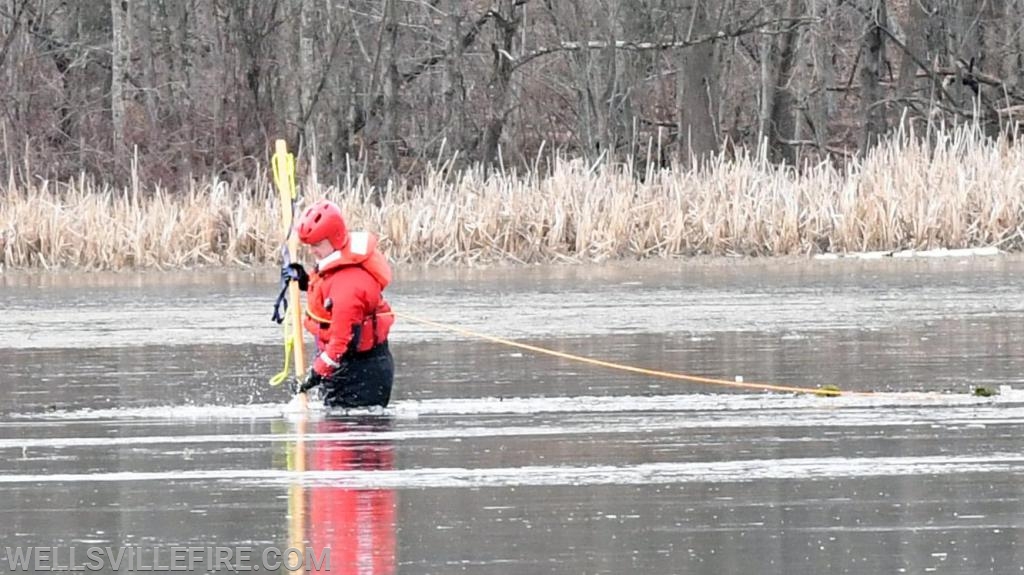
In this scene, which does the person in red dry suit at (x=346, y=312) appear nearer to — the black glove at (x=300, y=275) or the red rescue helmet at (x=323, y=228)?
the red rescue helmet at (x=323, y=228)

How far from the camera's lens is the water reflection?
6559 millimetres

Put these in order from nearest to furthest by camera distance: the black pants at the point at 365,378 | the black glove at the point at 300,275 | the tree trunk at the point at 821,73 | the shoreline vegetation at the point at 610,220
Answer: the black pants at the point at 365,378 → the black glove at the point at 300,275 → the shoreline vegetation at the point at 610,220 → the tree trunk at the point at 821,73

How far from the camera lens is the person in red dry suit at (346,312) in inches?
407

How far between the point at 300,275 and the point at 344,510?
11.6 ft

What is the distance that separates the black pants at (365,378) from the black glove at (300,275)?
563 mm

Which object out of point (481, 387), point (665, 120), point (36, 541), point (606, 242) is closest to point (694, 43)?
point (665, 120)

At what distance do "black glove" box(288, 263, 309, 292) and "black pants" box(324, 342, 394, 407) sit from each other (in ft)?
1.85

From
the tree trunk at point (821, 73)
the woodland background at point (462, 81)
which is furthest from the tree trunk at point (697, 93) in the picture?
the tree trunk at point (821, 73)

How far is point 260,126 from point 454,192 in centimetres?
921

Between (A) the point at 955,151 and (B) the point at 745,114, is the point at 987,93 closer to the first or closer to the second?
(B) the point at 745,114

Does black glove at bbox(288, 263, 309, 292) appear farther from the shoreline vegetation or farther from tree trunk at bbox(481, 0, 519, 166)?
tree trunk at bbox(481, 0, 519, 166)

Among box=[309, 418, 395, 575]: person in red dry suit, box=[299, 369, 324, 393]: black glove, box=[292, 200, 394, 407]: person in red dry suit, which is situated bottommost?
box=[309, 418, 395, 575]: person in red dry suit

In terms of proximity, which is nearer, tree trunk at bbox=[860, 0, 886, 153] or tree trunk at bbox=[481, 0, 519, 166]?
tree trunk at bbox=[481, 0, 519, 166]

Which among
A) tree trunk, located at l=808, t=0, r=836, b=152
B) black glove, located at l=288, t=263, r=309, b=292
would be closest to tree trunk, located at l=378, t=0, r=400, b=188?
tree trunk, located at l=808, t=0, r=836, b=152
